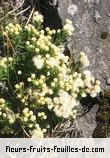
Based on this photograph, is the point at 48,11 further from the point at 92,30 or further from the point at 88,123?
the point at 88,123

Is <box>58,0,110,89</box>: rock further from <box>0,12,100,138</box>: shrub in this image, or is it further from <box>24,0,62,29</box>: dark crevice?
<box>0,12,100,138</box>: shrub

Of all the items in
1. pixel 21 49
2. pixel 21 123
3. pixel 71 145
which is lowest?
pixel 71 145

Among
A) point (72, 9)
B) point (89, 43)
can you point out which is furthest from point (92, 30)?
point (72, 9)

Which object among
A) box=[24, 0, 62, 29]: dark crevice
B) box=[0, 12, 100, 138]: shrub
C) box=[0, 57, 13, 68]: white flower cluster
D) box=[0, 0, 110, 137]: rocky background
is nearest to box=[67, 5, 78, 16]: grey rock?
box=[0, 0, 110, 137]: rocky background

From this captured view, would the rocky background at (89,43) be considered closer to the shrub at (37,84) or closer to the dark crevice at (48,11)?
the dark crevice at (48,11)

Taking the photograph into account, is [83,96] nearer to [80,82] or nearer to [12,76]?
[80,82]

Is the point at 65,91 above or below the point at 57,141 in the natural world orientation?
above

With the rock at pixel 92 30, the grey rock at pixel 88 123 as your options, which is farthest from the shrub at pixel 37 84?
the rock at pixel 92 30

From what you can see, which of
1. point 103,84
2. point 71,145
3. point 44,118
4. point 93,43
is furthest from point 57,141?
point 93,43
